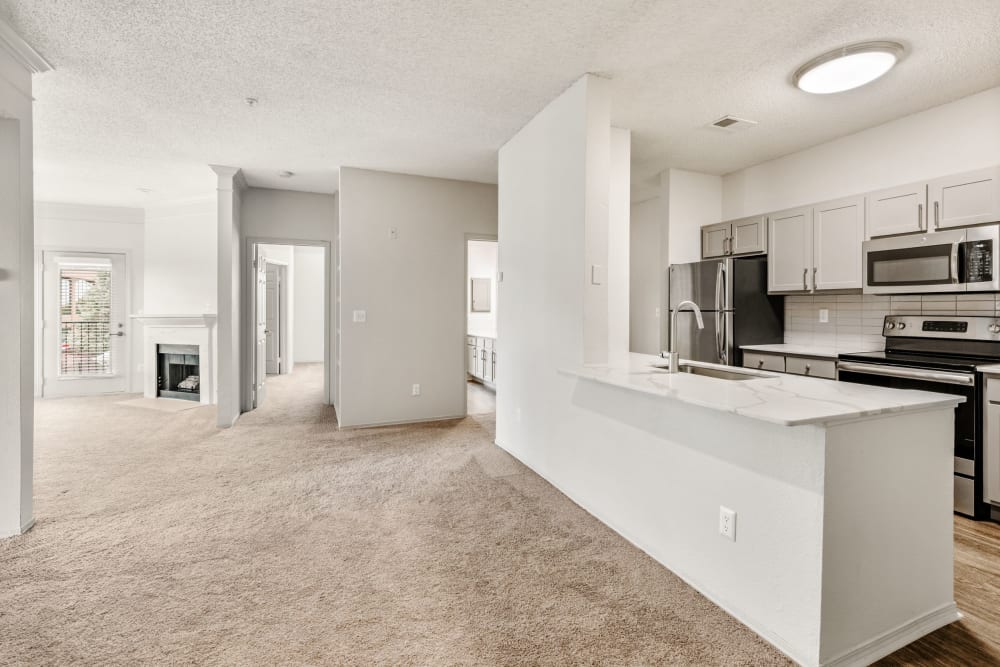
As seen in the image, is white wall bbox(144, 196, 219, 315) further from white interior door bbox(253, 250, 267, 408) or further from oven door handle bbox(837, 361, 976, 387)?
oven door handle bbox(837, 361, 976, 387)

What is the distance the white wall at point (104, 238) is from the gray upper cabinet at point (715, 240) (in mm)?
7271

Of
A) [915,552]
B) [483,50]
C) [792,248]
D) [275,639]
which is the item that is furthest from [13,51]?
[792,248]

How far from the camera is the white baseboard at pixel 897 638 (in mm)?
1624

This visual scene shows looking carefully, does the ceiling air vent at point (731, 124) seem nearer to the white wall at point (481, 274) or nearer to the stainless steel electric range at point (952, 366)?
the stainless steel electric range at point (952, 366)

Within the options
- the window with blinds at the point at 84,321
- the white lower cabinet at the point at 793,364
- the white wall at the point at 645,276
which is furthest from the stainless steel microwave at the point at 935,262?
the window with blinds at the point at 84,321

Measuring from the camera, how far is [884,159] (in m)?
3.57

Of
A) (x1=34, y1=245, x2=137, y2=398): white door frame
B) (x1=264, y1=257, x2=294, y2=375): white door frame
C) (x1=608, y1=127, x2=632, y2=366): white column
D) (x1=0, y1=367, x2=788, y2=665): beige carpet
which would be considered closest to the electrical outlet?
(x1=0, y1=367, x2=788, y2=665): beige carpet

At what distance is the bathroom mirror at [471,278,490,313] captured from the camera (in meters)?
7.94

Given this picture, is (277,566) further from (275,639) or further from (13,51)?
(13,51)

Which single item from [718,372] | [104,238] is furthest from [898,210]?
[104,238]

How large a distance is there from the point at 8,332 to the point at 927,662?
14.0 feet

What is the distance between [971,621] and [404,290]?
455 centimetres

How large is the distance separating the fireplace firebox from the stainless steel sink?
20.1ft

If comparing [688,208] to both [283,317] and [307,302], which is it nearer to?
[283,317]
